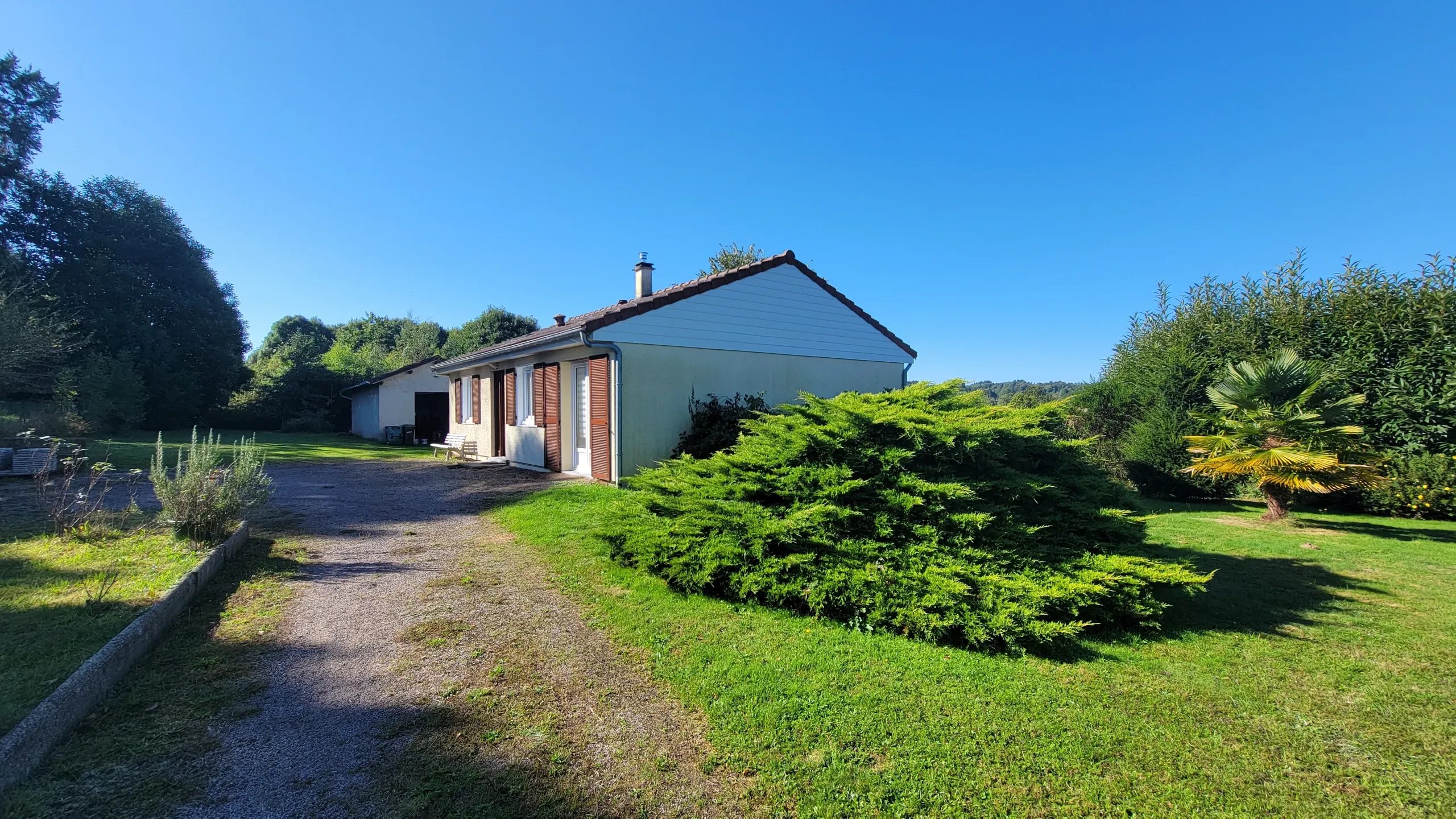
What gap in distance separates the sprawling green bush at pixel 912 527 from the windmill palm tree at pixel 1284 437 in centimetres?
621

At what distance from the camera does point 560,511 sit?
26.1 feet

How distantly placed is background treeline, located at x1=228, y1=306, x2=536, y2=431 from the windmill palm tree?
31.5m

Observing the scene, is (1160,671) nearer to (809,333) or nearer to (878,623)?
(878,623)

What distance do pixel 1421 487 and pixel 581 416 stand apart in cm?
1557

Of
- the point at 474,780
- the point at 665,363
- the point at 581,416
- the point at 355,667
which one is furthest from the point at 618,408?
the point at 474,780

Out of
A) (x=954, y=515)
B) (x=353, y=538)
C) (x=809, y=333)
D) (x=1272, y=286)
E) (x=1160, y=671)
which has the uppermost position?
(x=1272, y=286)

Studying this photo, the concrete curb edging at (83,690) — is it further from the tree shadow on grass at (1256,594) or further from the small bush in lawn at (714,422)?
the small bush in lawn at (714,422)

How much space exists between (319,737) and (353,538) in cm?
462

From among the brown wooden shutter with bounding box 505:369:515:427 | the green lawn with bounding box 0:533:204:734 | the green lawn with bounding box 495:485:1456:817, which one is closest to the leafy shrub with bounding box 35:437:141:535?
the green lawn with bounding box 0:533:204:734

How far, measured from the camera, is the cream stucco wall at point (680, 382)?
1038cm

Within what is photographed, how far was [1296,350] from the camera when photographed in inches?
476

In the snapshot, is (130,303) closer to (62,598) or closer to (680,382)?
(680,382)

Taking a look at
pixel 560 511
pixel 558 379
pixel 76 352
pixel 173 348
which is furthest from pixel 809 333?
pixel 173 348

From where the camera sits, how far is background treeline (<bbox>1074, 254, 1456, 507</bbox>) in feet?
34.4
